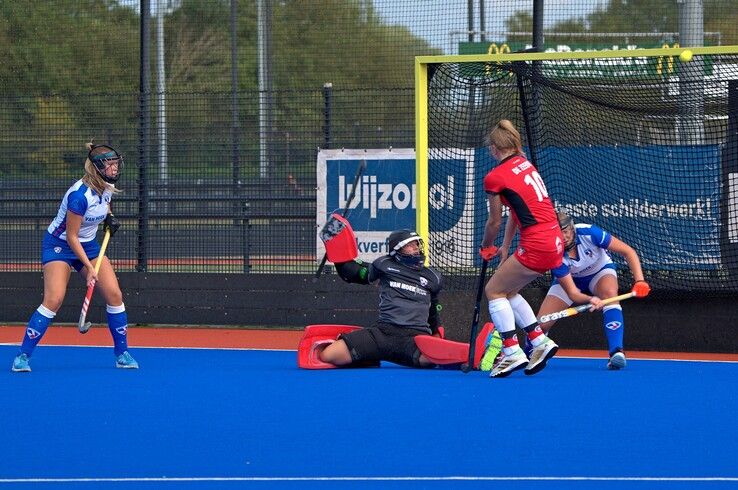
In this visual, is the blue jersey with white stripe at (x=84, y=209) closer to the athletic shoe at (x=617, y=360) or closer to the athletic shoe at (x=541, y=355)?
the athletic shoe at (x=541, y=355)

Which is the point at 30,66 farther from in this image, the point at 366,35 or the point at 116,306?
the point at 116,306

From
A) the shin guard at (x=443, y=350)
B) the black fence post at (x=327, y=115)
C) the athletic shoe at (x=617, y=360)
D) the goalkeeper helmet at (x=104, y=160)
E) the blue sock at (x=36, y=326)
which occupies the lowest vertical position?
the athletic shoe at (x=617, y=360)

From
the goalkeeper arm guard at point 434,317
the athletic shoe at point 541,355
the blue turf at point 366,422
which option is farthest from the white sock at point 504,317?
the goalkeeper arm guard at point 434,317

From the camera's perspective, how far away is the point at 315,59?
61.8 feet

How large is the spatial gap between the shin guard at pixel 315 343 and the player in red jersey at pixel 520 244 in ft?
4.38

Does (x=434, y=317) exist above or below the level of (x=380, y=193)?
below

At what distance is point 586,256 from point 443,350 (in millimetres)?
1317

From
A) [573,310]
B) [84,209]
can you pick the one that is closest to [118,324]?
[84,209]

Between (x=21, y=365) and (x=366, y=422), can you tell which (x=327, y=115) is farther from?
(x=366, y=422)

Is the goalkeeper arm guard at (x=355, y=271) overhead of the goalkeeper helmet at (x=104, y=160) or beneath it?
beneath

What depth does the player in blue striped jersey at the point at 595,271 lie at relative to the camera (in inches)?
364

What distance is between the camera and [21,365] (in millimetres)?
9172

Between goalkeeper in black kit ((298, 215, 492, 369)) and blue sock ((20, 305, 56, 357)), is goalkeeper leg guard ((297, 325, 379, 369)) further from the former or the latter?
blue sock ((20, 305, 56, 357))

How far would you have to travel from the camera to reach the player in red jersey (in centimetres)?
841
